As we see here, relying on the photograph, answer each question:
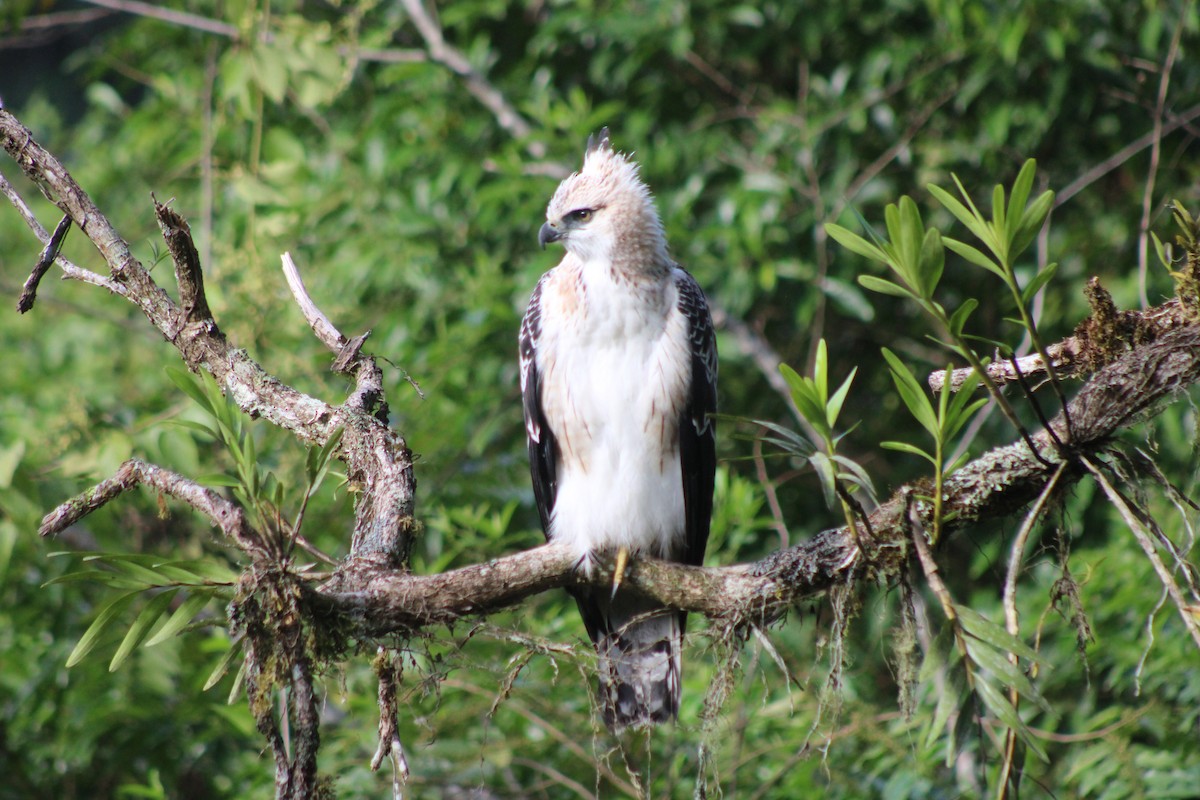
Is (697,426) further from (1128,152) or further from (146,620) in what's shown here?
(1128,152)

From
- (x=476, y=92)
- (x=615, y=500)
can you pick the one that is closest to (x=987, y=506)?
(x=615, y=500)

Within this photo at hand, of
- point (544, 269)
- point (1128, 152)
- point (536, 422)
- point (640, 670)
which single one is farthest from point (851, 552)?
point (1128, 152)

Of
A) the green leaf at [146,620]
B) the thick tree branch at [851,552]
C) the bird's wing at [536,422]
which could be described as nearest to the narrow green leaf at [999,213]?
the thick tree branch at [851,552]

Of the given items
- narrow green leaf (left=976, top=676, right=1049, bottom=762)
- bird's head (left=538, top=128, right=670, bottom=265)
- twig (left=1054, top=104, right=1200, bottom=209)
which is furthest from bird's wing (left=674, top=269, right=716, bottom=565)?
twig (left=1054, top=104, right=1200, bottom=209)

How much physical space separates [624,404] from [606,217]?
2.39ft

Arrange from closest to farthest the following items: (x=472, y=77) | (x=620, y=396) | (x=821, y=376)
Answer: (x=821, y=376), (x=620, y=396), (x=472, y=77)

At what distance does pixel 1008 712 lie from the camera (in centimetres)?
198

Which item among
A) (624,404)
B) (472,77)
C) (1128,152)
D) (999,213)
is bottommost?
(999,213)

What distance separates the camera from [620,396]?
12.2ft

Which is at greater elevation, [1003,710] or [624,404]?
[624,404]

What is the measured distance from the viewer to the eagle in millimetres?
3713

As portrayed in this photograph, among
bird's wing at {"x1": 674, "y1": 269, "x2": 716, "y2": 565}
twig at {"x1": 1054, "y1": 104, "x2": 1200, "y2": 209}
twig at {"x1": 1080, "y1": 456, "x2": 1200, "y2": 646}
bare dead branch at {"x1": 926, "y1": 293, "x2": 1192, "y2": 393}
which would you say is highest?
twig at {"x1": 1054, "y1": 104, "x2": 1200, "y2": 209}

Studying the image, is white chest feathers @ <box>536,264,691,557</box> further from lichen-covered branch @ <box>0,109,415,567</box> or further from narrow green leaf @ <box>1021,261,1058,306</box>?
narrow green leaf @ <box>1021,261,1058,306</box>

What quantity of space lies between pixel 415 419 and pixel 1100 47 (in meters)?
3.76
